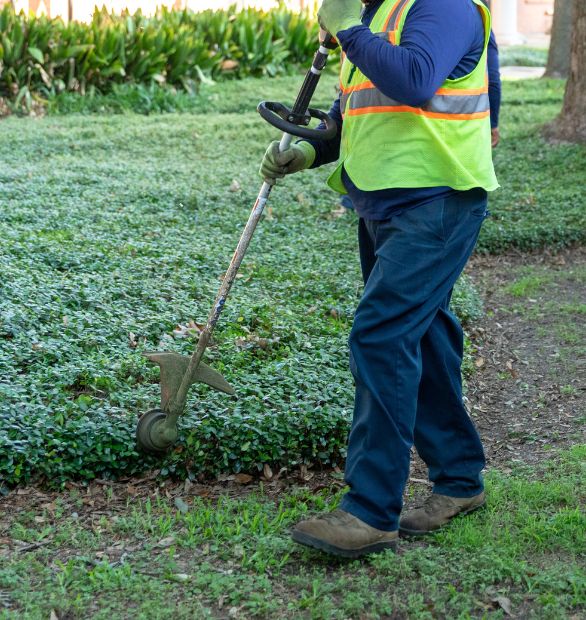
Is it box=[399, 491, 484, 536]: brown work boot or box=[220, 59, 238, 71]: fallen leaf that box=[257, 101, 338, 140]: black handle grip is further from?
box=[220, 59, 238, 71]: fallen leaf

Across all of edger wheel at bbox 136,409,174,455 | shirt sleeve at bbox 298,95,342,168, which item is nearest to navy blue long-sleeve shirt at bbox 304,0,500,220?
shirt sleeve at bbox 298,95,342,168

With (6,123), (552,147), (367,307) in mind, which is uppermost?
(367,307)

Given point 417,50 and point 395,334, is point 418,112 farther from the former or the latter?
point 395,334

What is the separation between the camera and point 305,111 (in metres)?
3.44

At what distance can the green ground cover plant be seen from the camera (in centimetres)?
406

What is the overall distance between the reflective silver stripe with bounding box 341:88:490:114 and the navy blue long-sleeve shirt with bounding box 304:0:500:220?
0.26 ft

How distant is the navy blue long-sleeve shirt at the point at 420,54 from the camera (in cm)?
292

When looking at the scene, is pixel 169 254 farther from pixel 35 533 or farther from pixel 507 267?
pixel 35 533

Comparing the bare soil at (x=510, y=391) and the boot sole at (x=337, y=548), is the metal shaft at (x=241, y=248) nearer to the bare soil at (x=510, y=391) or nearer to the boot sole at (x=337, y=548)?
the bare soil at (x=510, y=391)

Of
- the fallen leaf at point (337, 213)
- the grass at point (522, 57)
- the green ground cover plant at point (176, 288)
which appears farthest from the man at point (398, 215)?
the grass at point (522, 57)

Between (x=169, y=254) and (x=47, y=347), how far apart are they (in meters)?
1.98

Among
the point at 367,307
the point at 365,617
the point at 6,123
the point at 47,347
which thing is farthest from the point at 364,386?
the point at 6,123

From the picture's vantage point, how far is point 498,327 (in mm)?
6082

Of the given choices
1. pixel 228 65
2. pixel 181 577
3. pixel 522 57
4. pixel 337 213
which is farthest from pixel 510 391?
pixel 522 57
